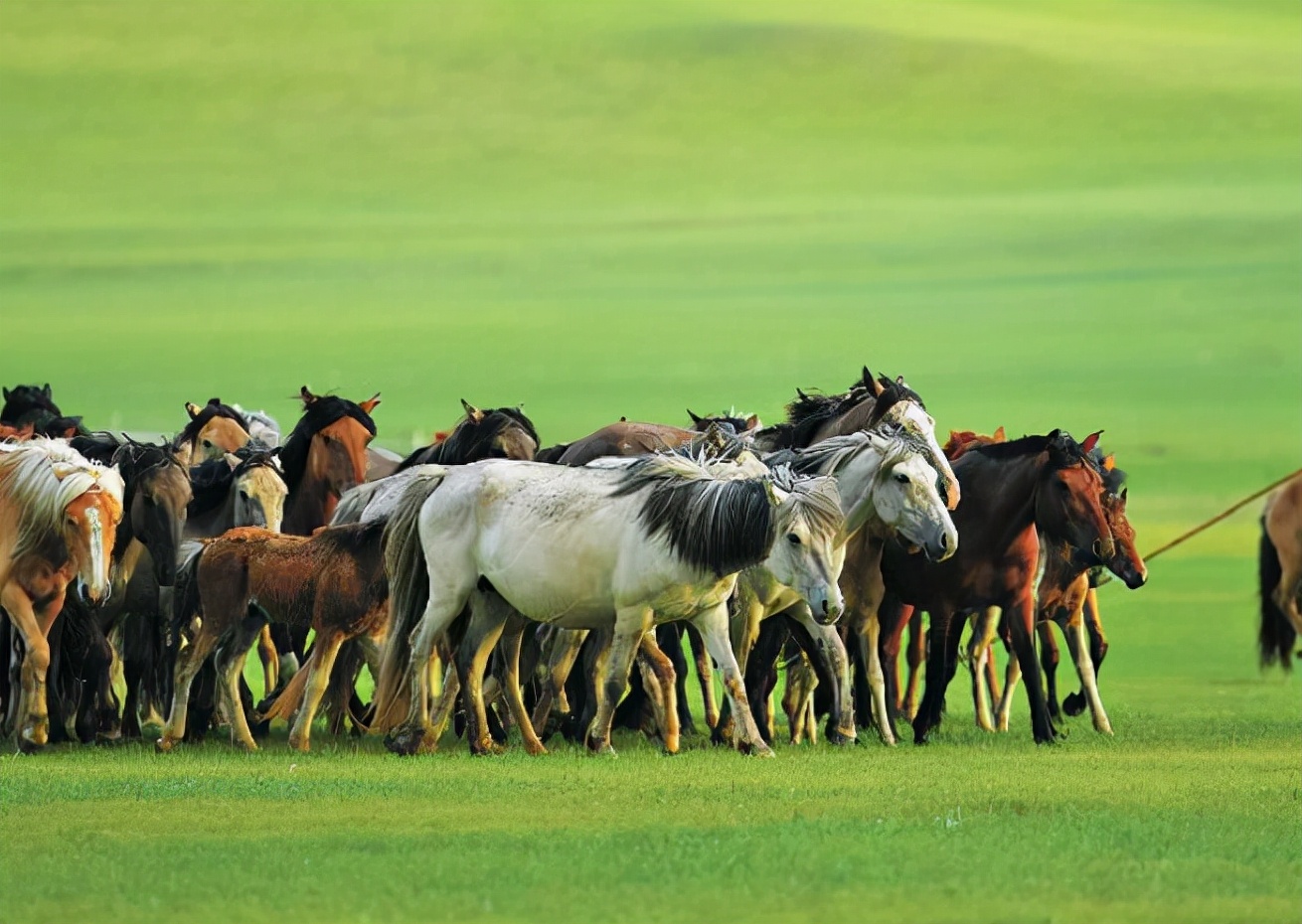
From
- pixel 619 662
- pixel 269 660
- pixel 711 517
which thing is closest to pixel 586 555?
pixel 619 662

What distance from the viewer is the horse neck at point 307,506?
781 inches

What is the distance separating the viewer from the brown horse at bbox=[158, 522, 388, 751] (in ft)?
56.1

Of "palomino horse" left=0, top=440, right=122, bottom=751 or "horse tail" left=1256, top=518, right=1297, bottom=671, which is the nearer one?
"palomino horse" left=0, top=440, right=122, bottom=751

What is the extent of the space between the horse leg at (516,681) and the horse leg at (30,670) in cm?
323

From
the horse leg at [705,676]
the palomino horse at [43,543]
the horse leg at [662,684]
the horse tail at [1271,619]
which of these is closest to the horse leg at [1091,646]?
the horse tail at [1271,619]

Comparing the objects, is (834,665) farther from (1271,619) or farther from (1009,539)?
(1271,619)

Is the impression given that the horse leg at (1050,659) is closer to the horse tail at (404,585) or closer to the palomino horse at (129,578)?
the horse tail at (404,585)

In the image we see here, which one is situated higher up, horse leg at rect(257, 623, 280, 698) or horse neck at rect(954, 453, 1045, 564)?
horse neck at rect(954, 453, 1045, 564)

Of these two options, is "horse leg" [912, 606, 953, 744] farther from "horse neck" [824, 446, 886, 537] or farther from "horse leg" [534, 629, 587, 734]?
"horse leg" [534, 629, 587, 734]

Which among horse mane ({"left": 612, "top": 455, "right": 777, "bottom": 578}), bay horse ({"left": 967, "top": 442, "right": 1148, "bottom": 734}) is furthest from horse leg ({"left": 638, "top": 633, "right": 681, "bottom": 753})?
bay horse ({"left": 967, "top": 442, "right": 1148, "bottom": 734})

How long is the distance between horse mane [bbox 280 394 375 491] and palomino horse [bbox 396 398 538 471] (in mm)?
680

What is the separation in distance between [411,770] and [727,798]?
8.19 feet

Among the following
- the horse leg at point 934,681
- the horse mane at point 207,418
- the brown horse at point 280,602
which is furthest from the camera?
the horse mane at point 207,418

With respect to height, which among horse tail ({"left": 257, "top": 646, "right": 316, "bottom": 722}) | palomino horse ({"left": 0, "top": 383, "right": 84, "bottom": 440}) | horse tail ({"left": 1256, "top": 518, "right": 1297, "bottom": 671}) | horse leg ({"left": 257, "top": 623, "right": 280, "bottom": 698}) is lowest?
horse tail ({"left": 257, "top": 646, "right": 316, "bottom": 722})
